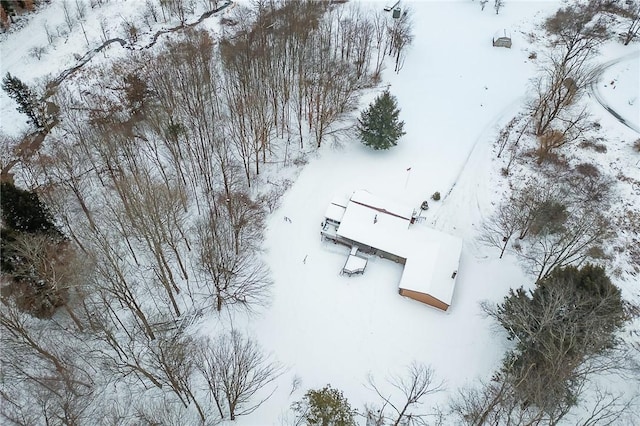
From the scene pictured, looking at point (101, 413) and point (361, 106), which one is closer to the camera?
point (101, 413)

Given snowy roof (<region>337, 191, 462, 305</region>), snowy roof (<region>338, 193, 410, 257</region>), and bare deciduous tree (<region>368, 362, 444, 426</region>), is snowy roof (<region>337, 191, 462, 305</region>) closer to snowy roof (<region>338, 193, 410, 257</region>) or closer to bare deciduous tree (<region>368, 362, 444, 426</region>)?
snowy roof (<region>338, 193, 410, 257</region>)

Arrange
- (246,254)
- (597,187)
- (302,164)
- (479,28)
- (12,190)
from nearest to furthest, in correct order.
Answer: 1. (12,190)
2. (246,254)
3. (597,187)
4. (302,164)
5. (479,28)

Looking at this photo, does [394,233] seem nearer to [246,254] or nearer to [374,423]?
[246,254]

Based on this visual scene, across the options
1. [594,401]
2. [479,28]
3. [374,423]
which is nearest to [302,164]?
[374,423]

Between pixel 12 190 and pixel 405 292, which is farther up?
pixel 12 190

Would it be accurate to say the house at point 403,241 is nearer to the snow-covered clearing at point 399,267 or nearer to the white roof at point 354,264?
the white roof at point 354,264

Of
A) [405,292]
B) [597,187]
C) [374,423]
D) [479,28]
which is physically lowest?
Result: [374,423]

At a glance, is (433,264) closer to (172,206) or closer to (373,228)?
(373,228)
